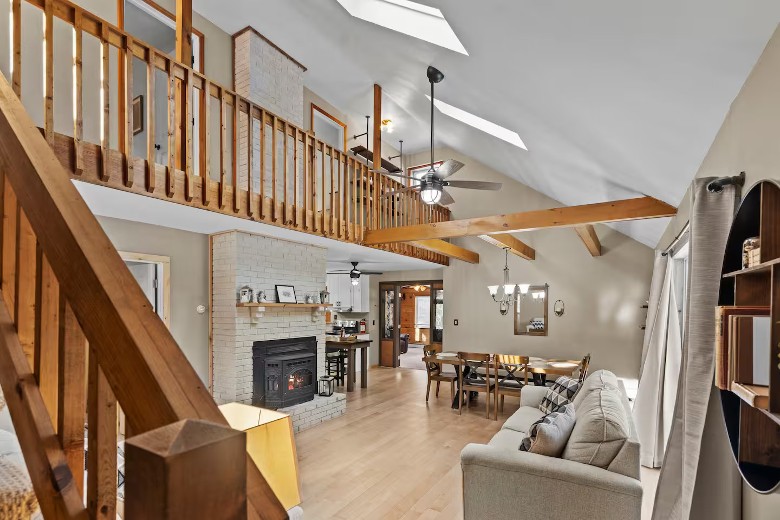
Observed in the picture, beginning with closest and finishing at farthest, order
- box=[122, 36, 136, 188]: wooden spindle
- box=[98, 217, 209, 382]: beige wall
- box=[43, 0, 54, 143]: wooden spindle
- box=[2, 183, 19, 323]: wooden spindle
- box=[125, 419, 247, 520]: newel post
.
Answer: box=[125, 419, 247, 520]: newel post
box=[2, 183, 19, 323]: wooden spindle
box=[43, 0, 54, 143]: wooden spindle
box=[122, 36, 136, 188]: wooden spindle
box=[98, 217, 209, 382]: beige wall

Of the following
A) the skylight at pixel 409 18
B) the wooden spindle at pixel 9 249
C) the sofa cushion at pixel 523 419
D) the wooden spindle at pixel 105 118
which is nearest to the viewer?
the wooden spindle at pixel 9 249

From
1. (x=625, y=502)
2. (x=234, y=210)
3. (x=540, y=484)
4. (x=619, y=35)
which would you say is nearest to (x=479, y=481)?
(x=540, y=484)

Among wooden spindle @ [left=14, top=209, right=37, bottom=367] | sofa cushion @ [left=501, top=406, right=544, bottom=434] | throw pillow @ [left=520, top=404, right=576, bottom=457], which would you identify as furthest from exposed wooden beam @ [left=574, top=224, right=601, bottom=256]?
wooden spindle @ [left=14, top=209, right=37, bottom=367]

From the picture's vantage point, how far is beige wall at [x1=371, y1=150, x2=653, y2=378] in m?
6.75

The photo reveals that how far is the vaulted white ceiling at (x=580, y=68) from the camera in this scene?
4.99 feet

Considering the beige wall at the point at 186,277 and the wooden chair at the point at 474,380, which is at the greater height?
the beige wall at the point at 186,277

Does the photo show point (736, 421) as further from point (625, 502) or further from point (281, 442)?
point (281, 442)

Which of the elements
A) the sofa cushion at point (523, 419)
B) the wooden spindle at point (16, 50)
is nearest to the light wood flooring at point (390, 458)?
the sofa cushion at point (523, 419)

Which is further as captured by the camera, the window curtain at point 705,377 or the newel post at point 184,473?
the window curtain at point 705,377

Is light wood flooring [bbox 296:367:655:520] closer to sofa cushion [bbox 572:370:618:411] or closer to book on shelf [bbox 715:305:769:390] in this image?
sofa cushion [bbox 572:370:618:411]

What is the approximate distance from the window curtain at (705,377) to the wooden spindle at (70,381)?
6.56 ft

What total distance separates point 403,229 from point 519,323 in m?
3.57

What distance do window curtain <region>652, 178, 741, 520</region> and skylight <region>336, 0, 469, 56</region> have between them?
1.91 metres

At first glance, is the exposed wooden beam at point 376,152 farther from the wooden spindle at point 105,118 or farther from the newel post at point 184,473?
the newel post at point 184,473
